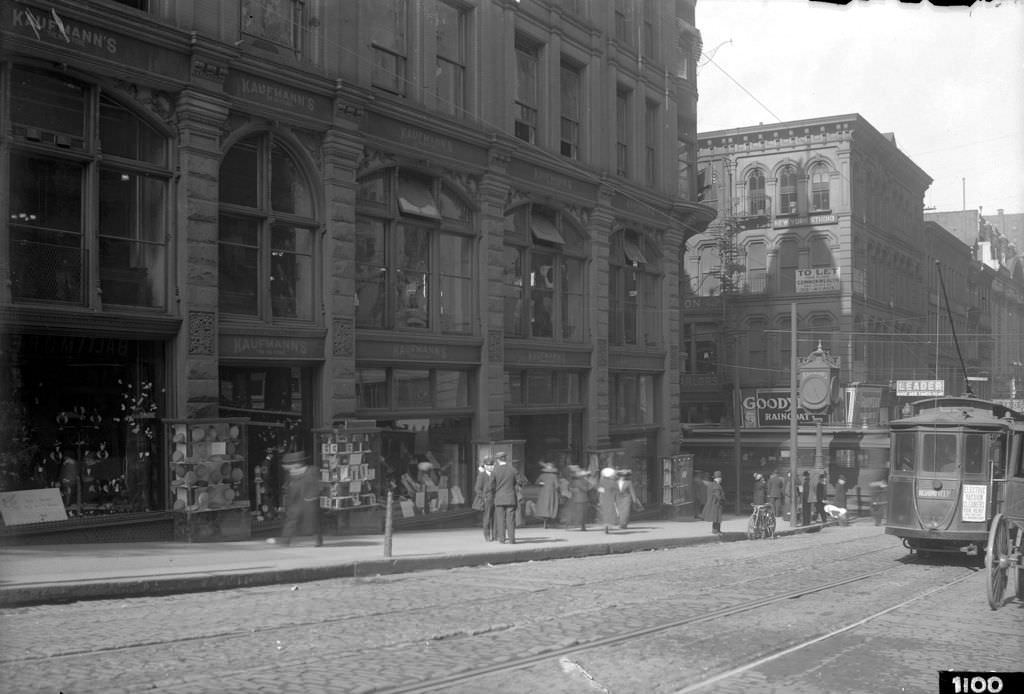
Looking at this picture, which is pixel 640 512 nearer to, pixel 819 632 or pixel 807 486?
Answer: pixel 807 486

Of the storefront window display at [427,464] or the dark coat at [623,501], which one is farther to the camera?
the dark coat at [623,501]

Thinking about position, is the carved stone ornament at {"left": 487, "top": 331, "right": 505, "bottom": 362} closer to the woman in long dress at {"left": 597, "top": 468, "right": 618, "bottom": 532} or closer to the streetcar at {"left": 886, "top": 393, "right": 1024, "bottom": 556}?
the woman in long dress at {"left": 597, "top": 468, "right": 618, "bottom": 532}

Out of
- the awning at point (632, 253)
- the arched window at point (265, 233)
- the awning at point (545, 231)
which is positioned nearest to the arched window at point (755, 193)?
the awning at point (632, 253)

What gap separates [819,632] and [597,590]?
3.61 m

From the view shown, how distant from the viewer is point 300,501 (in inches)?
676

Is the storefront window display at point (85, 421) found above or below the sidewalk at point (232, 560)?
above

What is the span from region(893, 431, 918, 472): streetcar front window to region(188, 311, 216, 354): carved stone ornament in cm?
1289

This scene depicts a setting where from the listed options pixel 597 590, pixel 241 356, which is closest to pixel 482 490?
pixel 241 356

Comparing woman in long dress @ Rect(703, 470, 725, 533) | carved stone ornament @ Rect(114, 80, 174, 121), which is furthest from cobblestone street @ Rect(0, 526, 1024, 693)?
woman in long dress @ Rect(703, 470, 725, 533)

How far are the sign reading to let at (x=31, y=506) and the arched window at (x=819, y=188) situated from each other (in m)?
45.9

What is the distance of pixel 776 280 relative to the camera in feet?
183

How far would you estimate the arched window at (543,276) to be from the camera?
86.6ft

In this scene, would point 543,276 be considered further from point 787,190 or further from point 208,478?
point 787,190

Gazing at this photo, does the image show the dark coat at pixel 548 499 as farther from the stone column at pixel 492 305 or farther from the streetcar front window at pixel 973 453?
the streetcar front window at pixel 973 453
